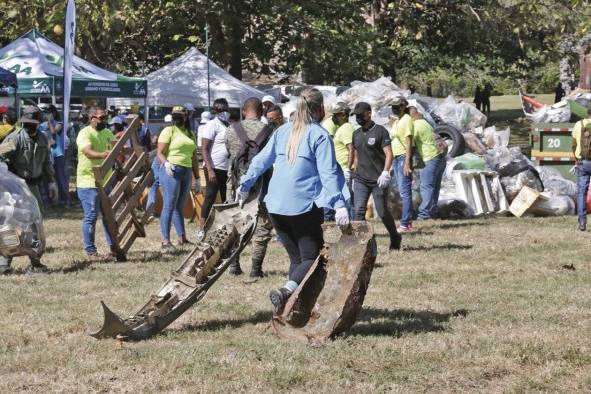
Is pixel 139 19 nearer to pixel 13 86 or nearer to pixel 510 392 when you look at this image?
pixel 13 86

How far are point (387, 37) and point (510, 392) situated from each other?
2893 cm

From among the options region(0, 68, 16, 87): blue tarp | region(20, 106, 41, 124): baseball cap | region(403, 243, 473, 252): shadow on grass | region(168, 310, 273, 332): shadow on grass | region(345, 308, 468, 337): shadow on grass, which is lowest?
region(403, 243, 473, 252): shadow on grass

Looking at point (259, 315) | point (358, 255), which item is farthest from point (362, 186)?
point (358, 255)

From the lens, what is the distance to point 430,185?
1549 cm

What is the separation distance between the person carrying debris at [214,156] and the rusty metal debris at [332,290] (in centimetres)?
510

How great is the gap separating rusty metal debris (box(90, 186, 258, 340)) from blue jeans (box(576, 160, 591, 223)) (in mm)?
6887

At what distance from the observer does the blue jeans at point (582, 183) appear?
1401 cm

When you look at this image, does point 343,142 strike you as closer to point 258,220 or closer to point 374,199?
point 374,199

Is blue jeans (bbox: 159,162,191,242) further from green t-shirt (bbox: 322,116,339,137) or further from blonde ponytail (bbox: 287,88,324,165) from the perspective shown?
blonde ponytail (bbox: 287,88,324,165)

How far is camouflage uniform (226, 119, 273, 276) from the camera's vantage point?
9953 millimetres

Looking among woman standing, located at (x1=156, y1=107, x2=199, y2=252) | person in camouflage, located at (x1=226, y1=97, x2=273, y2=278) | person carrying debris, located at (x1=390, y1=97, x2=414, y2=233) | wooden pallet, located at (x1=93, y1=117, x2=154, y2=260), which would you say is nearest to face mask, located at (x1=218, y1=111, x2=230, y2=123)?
woman standing, located at (x1=156, y1=107, x2=199, y2=252)

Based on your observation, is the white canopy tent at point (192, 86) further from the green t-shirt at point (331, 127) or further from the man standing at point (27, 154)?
the man standing at point (27, 154)

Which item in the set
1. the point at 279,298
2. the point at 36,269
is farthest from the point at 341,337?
the point at 36,269

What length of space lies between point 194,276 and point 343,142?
669cm
